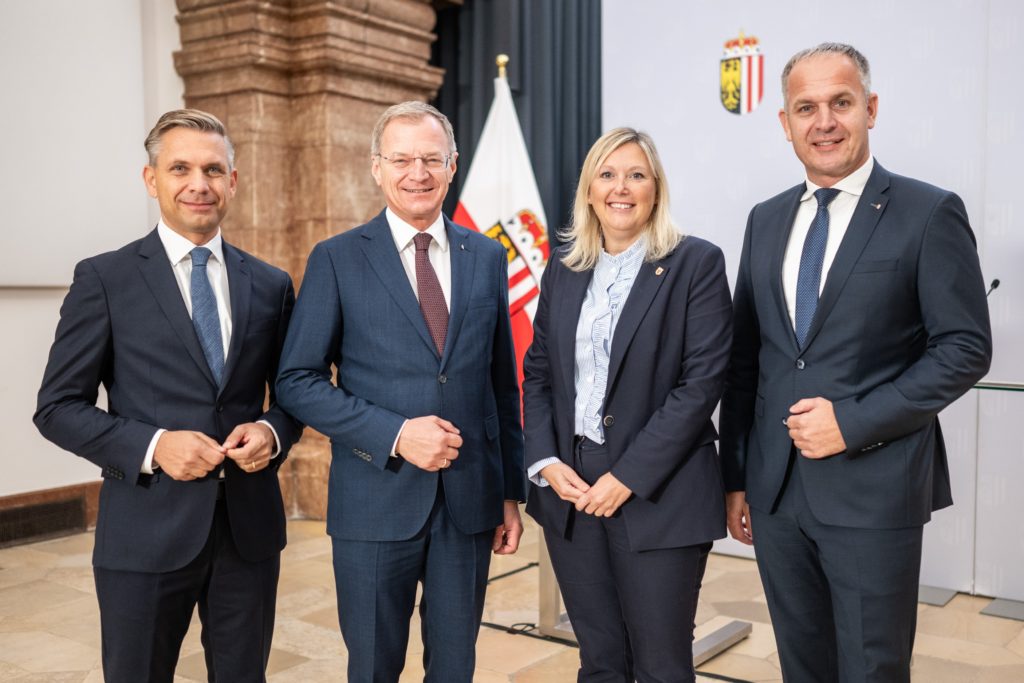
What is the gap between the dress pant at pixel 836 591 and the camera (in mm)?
2072

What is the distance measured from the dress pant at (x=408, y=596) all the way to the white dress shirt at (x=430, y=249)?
1.55 ft

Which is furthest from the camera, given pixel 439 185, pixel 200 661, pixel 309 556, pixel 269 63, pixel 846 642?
pixel 269 63

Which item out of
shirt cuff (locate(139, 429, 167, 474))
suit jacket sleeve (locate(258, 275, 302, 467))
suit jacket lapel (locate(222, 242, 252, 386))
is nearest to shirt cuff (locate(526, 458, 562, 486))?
suit jacket sleeve (locate(258, 275, 302, 467))

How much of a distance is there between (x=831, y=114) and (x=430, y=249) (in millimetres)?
957

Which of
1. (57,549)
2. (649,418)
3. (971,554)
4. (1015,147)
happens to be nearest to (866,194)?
(649,418)

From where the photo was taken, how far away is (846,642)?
2109mm

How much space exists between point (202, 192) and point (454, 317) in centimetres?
62

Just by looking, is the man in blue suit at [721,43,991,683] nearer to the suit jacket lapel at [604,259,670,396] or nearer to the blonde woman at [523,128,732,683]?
the blonde woman at [523,128,732,683]

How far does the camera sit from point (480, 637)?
12.3ft

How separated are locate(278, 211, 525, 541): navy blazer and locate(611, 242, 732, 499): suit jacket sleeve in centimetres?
36

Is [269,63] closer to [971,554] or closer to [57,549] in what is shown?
[57,549]

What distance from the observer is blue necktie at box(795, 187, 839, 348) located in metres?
2.15

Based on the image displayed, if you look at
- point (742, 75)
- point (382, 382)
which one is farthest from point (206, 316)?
point (742, 75)

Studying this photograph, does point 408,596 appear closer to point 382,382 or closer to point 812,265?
point 382,382
